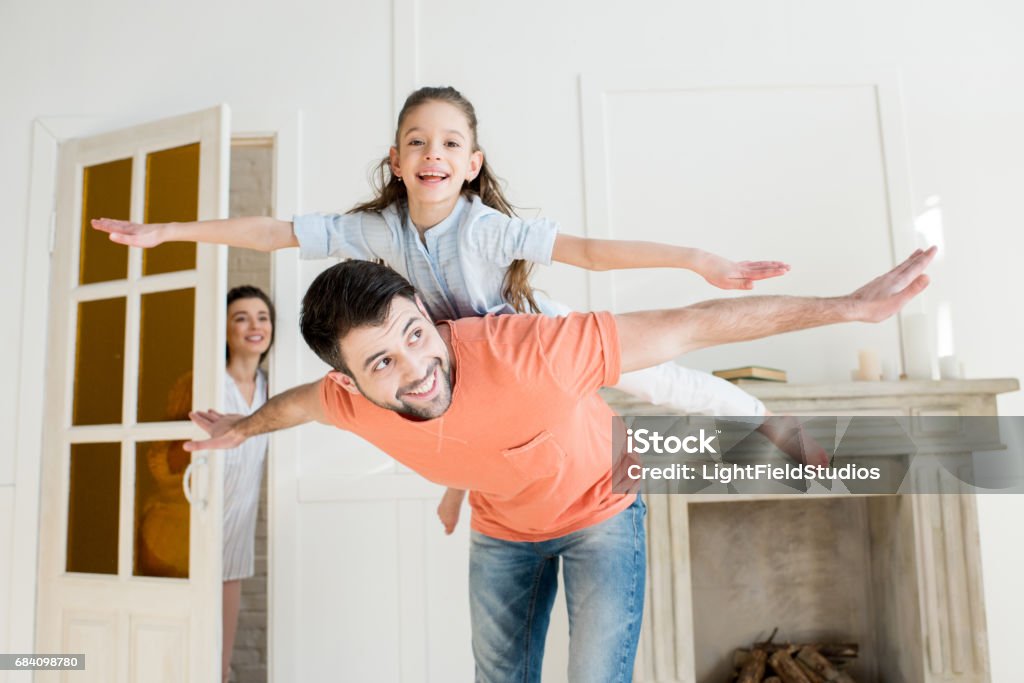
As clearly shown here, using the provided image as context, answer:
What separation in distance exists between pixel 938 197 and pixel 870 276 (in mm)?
458

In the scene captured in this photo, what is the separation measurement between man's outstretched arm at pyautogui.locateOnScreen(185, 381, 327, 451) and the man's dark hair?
0.33 m

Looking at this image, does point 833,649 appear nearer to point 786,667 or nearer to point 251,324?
point 786,667

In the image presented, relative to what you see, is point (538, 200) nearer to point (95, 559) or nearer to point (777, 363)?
point (777, 363)

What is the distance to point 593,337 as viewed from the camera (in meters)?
1.70

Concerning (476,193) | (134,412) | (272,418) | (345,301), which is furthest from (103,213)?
(345,301)

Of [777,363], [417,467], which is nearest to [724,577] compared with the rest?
[777,363]

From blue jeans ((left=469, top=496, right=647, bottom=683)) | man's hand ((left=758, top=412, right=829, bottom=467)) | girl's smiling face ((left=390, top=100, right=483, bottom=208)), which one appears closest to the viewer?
blue jeans ((left=469, top=496, right=647, bottom=683))

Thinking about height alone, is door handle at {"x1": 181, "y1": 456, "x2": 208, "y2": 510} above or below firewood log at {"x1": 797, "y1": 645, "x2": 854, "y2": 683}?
above

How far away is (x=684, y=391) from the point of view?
2.33 metres

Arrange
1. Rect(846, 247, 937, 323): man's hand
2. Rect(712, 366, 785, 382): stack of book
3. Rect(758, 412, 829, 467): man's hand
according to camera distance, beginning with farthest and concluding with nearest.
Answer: Rect(712, 366, 785, 382): stack of book < Rect(758, 412, 829, 467): man's hand < Rect(846, 247, 937, 323): man's hand

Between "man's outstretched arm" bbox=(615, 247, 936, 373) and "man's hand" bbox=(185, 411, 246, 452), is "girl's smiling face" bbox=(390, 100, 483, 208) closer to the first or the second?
"man's outstretched arm" bbox=(615, 247, 936, 373)

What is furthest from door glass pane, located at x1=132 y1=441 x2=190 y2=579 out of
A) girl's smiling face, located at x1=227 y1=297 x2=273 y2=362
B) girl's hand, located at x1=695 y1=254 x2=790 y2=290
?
girl's hand, located at x1=695 y1=254 x2=790 y2=290

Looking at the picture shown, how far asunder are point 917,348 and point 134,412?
301cm

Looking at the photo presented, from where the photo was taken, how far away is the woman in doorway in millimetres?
3354
